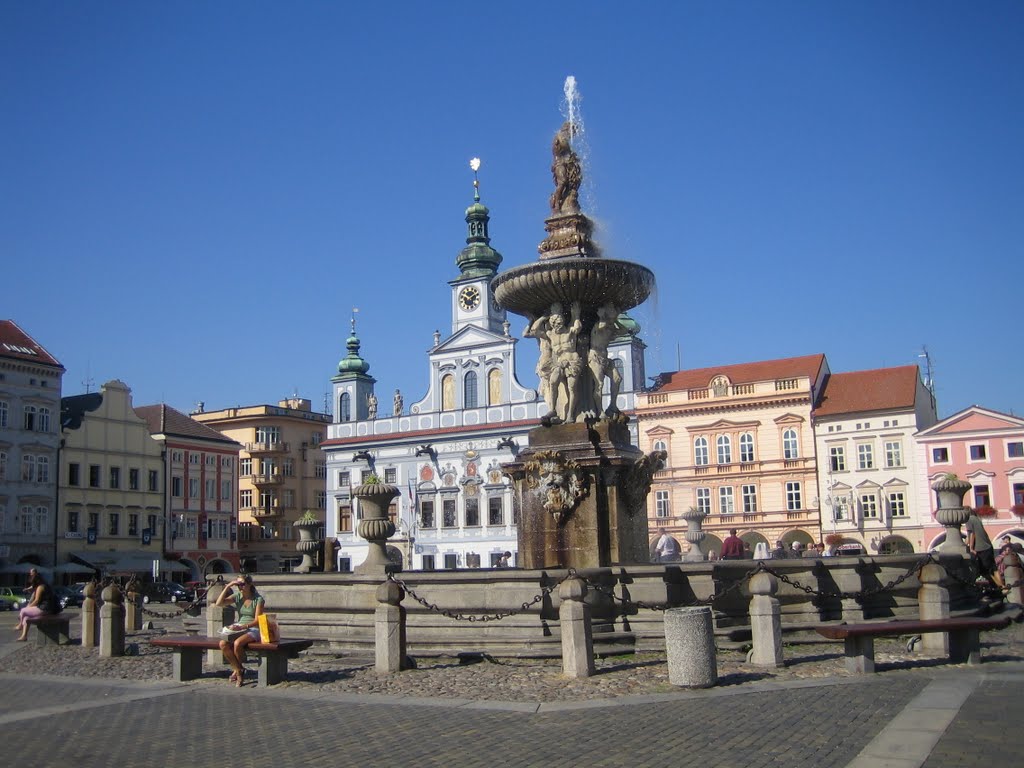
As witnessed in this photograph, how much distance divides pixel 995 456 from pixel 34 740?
49635 mm

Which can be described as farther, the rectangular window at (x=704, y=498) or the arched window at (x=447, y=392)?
the arched window at (x=447, y=392)

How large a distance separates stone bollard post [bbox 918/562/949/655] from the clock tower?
55853mm

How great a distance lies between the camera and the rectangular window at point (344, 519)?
227 ft

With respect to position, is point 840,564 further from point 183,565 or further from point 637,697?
point 183,565

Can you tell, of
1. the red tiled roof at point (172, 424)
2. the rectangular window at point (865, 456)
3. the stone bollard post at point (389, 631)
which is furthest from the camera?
the red tiled roof at point (172, 424)

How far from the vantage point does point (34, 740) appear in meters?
9.00

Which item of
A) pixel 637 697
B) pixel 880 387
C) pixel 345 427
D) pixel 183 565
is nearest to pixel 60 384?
pixel 183 565

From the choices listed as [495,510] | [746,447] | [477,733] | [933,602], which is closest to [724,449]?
[746,447]

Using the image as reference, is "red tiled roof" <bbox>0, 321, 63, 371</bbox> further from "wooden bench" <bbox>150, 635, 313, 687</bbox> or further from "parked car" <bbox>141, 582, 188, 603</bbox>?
"wooden bench" <bbox>150, 635, 313, 687</bbox>

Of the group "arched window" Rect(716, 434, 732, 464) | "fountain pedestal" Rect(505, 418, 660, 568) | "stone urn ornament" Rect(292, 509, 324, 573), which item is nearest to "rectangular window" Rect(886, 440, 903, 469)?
"arched window" Rect(716, 434, 732, 464)

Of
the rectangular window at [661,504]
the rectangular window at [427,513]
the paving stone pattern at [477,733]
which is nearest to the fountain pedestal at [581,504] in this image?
the paving stone pattern at [477,733]

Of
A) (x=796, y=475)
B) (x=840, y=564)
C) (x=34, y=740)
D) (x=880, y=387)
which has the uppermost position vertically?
(x=880, y=387)

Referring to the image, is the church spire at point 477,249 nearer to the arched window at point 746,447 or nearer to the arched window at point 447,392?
the arched window at point 447,392

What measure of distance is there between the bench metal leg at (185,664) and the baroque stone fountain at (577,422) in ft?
16.8
